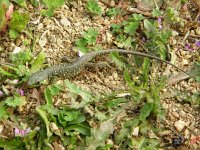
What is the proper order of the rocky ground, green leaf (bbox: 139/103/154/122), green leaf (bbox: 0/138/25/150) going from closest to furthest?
green leaf (bbox: 0/138/25/150), green leaf (bbox: 139/103/154/122), the rocky ground

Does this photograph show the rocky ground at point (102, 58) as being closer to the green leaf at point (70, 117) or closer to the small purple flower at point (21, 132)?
the green leaf at point (70, 117)

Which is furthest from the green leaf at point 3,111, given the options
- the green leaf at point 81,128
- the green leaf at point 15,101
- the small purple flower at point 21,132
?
the green leaf at point 81,128

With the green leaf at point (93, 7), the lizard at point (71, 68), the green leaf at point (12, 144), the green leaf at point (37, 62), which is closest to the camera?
the green leaf at point (12, 144)

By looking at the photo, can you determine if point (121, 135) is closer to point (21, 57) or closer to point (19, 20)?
point (21, 57)

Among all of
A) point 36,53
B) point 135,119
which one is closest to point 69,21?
point 36,53

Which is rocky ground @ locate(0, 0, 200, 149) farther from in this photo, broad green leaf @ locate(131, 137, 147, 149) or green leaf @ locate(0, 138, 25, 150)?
green leaf @ locate(0, 138, 25, 150)

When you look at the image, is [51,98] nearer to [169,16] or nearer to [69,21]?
[69,21]

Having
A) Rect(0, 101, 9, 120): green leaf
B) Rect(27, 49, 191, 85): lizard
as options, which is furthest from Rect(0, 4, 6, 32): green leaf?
Rect(0, 101, 9, 120): green leaf
